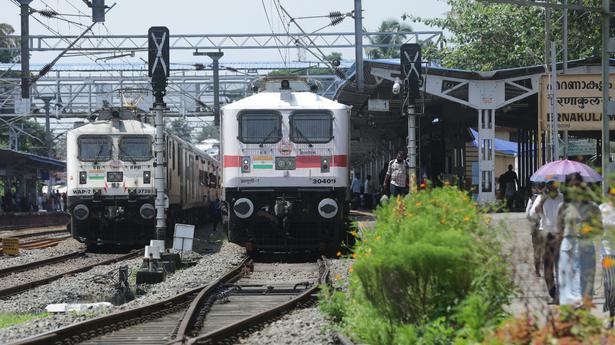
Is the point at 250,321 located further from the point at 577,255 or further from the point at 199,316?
the point at 577,255

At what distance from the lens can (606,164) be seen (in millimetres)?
15070

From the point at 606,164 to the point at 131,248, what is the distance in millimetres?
15126

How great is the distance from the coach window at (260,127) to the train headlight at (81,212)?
20.2 ft

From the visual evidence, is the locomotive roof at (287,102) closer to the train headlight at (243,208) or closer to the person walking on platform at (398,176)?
the person walking on platform at (398,176)

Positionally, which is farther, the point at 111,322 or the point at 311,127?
the point at 311,127

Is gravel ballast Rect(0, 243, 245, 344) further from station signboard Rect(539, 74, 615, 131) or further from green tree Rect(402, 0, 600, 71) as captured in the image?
green tree Rect(402, 0, 600, 71)

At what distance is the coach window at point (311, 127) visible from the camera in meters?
19.5

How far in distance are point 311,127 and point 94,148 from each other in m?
7.32

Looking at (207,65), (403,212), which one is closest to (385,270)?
(403,212)

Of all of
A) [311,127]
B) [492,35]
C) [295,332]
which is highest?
[492,35]

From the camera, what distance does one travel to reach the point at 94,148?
2456 centimetres

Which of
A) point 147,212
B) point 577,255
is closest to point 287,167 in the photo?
point 147,212

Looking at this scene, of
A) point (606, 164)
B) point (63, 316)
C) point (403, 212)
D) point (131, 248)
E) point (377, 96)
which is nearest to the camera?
point (403, 212)

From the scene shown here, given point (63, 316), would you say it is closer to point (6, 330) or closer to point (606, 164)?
point (6, 330)
